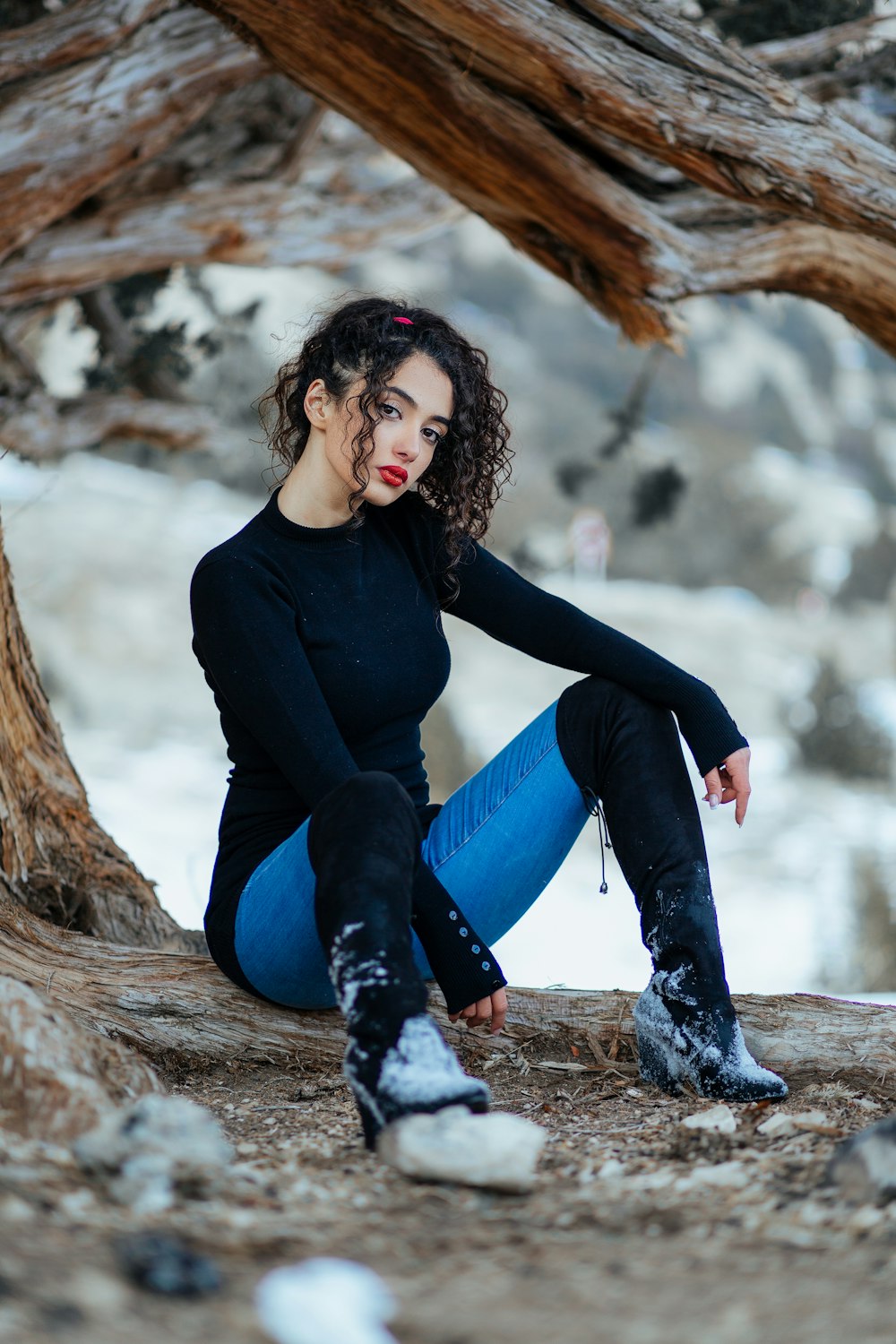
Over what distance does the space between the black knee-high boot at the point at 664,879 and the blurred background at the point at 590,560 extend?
139 cm

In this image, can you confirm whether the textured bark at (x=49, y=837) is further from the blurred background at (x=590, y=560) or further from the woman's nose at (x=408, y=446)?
the woman's nose at (x=408, y=446)

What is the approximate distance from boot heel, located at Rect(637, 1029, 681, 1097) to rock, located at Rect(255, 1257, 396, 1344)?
998 millimetres

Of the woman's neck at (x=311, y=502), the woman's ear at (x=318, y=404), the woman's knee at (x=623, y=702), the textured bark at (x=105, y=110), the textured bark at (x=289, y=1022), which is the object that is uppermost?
the textured bark at (x=105, y=110)

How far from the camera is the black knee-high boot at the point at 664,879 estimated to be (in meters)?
2.00

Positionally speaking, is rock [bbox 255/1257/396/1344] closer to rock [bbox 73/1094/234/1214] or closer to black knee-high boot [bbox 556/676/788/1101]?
rock [bbox 73/1094/234/1214]

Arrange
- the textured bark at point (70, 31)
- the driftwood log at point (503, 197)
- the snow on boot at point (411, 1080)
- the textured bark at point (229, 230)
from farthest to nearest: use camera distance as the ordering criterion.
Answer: the textured bark at point (229, 230)
the textured bark at point (70, 31)
the driftwood log at point (503, 197)
the snow on boot at point (411, 1080)

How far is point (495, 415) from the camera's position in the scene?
94.8 inches

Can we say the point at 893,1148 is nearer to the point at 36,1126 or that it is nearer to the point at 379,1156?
the point at 379,1156

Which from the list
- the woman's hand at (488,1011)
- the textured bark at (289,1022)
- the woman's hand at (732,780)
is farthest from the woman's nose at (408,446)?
the textured bark at (289,1022)

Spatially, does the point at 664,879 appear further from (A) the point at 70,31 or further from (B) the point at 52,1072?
(A) the point at 70,31

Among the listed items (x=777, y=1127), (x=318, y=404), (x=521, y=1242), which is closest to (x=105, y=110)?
(x=318, y=404)

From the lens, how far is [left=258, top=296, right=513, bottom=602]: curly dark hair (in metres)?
2.15

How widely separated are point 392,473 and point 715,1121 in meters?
1.15

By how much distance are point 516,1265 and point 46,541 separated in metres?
11.3
